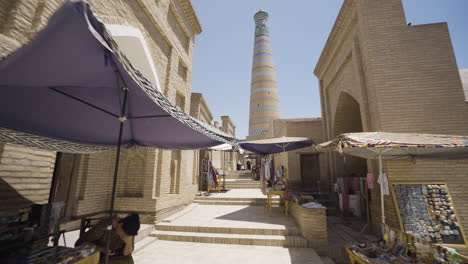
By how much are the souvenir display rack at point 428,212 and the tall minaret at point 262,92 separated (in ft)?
60.8

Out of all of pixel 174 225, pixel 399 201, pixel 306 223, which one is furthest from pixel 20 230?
pixel 399 201

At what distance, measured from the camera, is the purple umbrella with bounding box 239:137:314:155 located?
702 centimetres

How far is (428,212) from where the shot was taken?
4.71m

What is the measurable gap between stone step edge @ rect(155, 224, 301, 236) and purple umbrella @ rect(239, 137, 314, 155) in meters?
2.73

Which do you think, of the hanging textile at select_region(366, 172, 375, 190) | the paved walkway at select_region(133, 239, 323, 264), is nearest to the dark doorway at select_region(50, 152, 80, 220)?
the paved walkway at select_region(133, 239, 323, 264)

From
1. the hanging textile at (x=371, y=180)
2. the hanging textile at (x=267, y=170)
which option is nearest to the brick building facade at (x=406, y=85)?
the hanging textile at (x=371, y=180)

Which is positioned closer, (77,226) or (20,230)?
(20,230)

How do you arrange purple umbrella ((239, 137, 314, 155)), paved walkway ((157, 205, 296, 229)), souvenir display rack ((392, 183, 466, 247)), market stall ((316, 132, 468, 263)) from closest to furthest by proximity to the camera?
market stall ((316, 132, 468, 263)), souvenir display rack ((392, 183, 466, 247)), paved walkway ((157, 205, 296, 229)), purple umbrella ((239, 137, 314, 155))

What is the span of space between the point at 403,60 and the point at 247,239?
20.3 feet

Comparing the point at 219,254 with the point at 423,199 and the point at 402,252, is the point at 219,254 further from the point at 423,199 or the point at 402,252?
the point at 423,199

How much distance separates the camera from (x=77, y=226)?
4.82 m

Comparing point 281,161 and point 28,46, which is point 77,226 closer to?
point 28,46

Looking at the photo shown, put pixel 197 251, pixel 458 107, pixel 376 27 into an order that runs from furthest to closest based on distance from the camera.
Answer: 1. pixel 376 27
2. pixel 458 107
3. pixel 197 251

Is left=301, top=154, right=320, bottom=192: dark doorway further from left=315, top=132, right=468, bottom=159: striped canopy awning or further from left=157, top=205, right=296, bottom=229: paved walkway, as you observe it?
left=315, top=132, right=468, bottom=159: striped canopy awning
